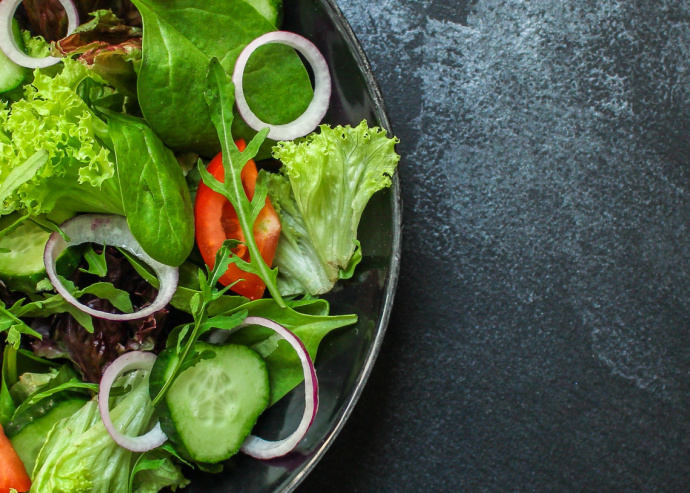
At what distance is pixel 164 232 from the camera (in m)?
1.13

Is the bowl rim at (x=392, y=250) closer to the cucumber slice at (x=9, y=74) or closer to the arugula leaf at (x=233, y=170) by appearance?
the arugula leaf at (x=233, y=170)

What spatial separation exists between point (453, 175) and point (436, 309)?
33 centimetres

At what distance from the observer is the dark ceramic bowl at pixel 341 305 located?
1221mm

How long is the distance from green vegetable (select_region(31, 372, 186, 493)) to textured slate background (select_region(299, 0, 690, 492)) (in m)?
0.46

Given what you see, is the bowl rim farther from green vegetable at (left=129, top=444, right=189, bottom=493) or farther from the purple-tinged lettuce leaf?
the purple-tinged lettuce leaf

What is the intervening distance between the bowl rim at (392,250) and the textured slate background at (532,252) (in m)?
0.24

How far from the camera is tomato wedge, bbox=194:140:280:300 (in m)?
1.23

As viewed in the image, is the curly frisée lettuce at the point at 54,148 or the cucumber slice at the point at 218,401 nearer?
the curly frisée lettuce at the point at 54,148

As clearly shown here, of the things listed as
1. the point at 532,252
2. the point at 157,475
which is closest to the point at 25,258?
the point at 157,475

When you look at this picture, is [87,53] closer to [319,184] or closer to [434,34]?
[319,184]

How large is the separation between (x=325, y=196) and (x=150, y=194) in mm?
336

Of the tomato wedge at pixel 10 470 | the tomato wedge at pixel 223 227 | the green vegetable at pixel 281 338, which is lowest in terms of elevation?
the tomato wedge at pixel 10 470

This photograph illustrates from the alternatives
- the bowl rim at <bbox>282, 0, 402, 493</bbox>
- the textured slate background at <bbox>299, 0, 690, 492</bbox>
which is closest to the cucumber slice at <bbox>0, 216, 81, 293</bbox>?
the bowl rim at <bbox>282, 0, 402, 493</bbox>

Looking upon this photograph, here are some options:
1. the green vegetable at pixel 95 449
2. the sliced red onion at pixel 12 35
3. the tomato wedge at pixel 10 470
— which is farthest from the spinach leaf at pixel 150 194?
the tomato wedge at pixel 10 470
